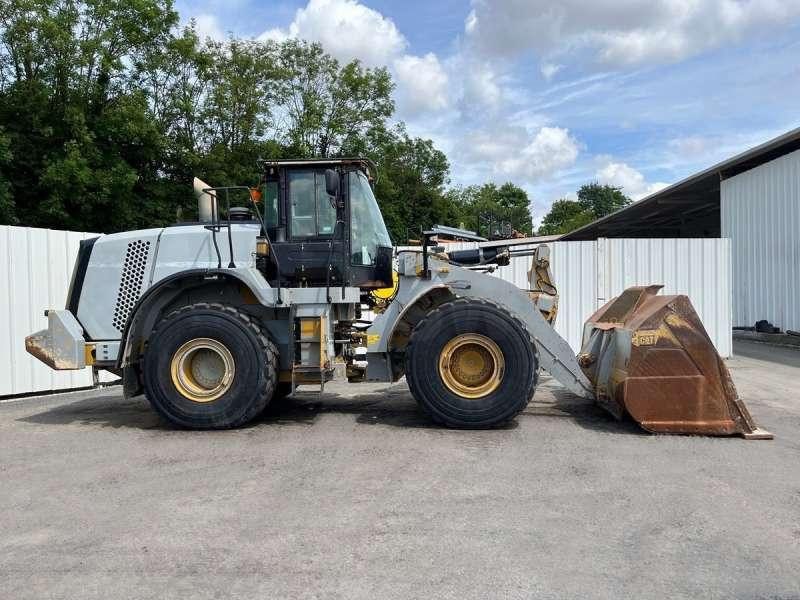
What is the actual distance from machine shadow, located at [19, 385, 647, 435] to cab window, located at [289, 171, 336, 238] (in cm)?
207

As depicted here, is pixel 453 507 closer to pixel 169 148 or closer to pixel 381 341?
pixel 381 341

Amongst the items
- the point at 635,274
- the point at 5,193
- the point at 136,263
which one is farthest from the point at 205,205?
the point at 5,193

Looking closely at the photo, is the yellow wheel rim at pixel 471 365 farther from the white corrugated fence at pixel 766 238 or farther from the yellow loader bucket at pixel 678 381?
the white corrugated fence at pixel 766 238

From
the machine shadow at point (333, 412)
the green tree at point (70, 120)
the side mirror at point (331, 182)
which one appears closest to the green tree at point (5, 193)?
the green tree at point (70, 120)

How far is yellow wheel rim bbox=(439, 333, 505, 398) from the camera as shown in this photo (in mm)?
6277

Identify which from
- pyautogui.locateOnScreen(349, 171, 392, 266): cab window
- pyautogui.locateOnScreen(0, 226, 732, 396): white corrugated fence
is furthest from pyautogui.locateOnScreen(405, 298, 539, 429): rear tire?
pyautogui.locateOnScreen(0, 226, 732, 396): white corrugated fence

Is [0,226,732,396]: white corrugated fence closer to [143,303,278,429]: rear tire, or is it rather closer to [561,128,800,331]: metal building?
[561,128,800,331]: metal building

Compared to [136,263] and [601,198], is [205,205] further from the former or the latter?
[601,198]

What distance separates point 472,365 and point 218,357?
255cm

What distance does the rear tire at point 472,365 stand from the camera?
622 centimetres

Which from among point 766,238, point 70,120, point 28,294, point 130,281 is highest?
point 70,120

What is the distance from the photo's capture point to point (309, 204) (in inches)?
274

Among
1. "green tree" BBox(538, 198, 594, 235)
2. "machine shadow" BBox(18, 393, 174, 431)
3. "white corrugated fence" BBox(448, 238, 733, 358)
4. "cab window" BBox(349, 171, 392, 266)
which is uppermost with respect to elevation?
"green tree" BBox(538, 198, 594, 235)

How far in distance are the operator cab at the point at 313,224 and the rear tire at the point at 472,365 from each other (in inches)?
46.7
